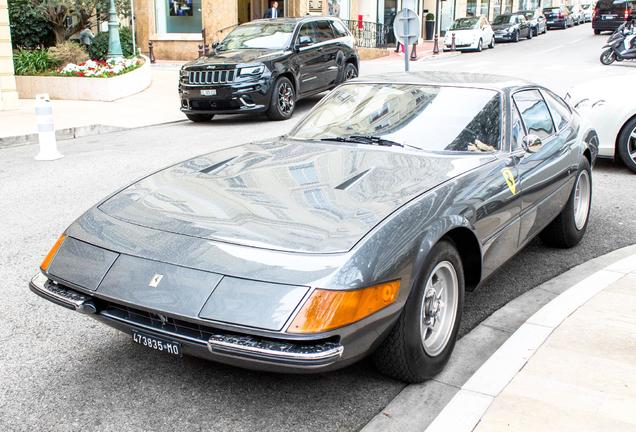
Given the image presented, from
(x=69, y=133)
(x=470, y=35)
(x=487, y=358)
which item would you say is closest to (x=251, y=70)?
(x=69, y=133)

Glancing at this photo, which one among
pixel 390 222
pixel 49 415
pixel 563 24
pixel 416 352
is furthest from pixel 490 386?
pixel 563 24

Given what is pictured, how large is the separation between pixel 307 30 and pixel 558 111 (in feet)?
32.6

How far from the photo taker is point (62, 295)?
11.5 ft

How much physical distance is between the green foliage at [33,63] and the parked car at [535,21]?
31.3m

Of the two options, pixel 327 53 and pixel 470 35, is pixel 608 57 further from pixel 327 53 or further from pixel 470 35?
pixel 327 53

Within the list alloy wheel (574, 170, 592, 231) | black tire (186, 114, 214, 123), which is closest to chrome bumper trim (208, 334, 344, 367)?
alloy wheel (574, 170, 592, 231)

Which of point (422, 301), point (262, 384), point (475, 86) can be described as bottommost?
point (262, 384)

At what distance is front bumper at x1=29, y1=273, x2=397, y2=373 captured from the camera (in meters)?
Answer: 2.96

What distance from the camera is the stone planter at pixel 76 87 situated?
17.4 meters

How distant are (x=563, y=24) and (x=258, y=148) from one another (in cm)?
5135

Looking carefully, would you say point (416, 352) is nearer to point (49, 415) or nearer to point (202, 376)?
point (202, 376)

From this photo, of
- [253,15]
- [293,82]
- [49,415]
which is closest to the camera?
[49,415]

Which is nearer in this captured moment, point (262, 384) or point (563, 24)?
point (262, 384)

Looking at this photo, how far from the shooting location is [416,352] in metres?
3.47
